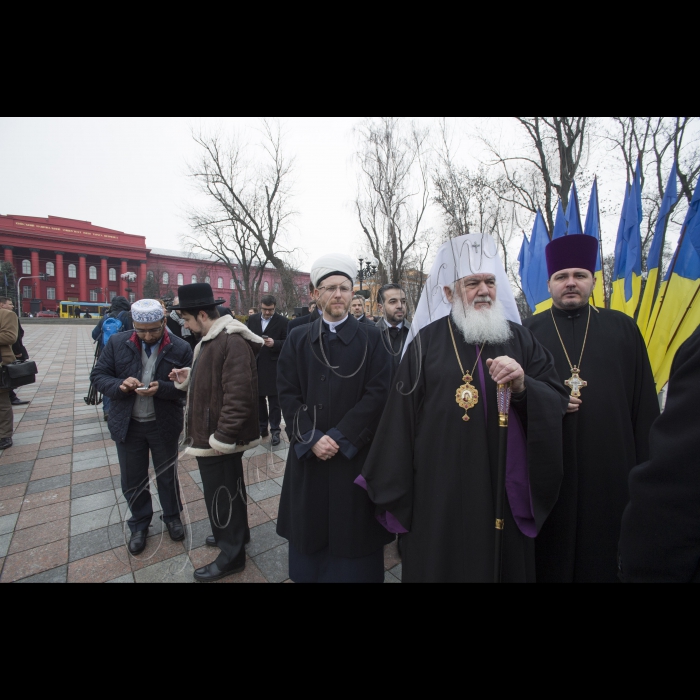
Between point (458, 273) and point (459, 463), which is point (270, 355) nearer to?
point (458, 273)

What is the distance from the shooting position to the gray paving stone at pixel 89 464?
181 inches

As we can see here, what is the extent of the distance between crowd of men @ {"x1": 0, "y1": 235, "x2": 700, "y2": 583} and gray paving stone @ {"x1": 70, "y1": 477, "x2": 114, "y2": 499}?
135 centimetres

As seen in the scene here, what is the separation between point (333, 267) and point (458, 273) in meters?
0.86

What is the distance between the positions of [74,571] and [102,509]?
98 centimetres

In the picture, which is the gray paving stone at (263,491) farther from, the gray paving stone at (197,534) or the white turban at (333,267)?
the white turban at (333,267)

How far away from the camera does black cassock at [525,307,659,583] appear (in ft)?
6.93

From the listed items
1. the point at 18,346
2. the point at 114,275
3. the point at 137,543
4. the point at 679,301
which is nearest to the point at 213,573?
the point at 137,543

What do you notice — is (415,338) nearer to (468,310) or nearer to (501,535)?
(468,310)

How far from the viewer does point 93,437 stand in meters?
5.87

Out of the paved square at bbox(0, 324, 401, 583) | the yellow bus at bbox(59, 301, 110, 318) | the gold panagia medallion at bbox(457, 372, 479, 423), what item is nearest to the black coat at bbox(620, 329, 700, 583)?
the gold panagia medallion at bbox(457, 372, 479, 423)

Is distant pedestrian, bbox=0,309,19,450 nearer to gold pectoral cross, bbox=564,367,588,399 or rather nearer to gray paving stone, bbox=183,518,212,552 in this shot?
gray paving stone, bbox=183,518,212,552

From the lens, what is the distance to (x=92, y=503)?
372 centimetres

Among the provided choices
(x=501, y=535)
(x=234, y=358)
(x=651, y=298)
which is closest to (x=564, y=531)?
(x=501, y=535)

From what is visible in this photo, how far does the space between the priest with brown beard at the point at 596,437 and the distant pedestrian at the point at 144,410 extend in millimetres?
2952
